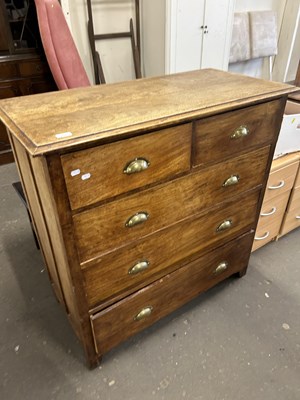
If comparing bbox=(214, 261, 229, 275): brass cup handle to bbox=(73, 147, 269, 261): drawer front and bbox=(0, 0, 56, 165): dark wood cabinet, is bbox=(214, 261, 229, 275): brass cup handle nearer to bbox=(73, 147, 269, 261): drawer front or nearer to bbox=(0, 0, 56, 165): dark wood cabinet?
bbox=(73, 147, 269, 261): drawer front

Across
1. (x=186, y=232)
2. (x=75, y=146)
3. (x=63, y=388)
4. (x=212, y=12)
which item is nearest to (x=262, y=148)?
(x=186, y=232)

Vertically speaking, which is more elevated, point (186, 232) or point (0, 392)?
point (186, 232)

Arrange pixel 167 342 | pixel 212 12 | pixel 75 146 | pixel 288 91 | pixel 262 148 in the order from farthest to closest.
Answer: pixel 212 12
pixel 167 342
pixel 262 148
pixel 288 91
pixel 75 146

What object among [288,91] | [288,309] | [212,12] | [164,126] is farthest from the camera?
[212,12]

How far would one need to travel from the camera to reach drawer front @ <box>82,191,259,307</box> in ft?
3.26

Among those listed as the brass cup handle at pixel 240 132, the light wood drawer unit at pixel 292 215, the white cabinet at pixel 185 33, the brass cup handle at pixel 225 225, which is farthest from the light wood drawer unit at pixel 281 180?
the white cabinet at pixel 185 33

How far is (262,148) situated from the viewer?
1.18m

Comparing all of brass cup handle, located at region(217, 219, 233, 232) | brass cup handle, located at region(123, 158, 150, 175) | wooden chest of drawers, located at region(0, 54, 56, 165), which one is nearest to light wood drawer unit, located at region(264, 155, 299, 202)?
brass cup handle, located at region(217, 219, 233, 232)

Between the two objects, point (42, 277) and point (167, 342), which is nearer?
point (167, 342)

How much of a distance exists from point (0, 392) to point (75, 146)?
1.02 meters

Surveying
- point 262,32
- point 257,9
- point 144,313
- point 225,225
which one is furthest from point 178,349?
point 257,9

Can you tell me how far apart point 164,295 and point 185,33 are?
7.71ft

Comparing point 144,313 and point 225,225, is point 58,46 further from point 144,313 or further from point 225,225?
point 144,313

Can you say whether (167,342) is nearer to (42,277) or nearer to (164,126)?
(42,277)
